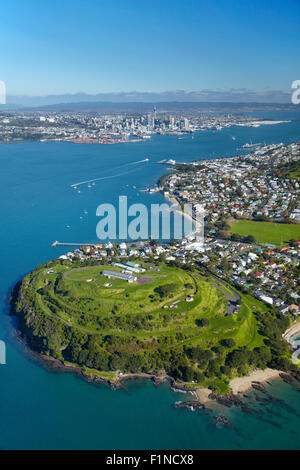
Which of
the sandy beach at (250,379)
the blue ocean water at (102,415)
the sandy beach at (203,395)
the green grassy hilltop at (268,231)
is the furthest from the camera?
the green grassy hilltop at (268,231)

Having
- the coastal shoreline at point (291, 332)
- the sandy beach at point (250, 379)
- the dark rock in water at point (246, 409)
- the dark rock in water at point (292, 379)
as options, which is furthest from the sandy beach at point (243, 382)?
the coastal shoreline at point (291, 332)

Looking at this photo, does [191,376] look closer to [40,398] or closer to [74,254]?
[40,398]

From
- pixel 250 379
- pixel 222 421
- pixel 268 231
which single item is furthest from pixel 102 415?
pixel 268 231

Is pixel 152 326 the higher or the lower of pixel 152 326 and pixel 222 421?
the higher

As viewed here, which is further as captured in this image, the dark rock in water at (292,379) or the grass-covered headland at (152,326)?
the grass-covered headland at (152,326)

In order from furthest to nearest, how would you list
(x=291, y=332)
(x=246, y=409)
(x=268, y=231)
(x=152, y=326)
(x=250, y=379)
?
(x=268, y=231), (x=291, y=332), (x=152, y=326), (x=250, y=379), (x=246, y=409)

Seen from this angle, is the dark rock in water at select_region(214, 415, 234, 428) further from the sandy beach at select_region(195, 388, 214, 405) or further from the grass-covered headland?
the grass-covered headland

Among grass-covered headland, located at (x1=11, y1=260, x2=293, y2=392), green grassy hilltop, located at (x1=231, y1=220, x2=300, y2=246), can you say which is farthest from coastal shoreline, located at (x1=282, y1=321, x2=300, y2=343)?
green grassy hilltop, located at (x1=231, y1=220, x2=300, y2=246)

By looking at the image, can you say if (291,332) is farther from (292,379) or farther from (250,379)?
(250,379)

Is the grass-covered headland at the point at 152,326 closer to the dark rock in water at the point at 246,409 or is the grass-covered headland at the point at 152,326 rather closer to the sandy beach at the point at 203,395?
the sandy beach at the point at 203,395
